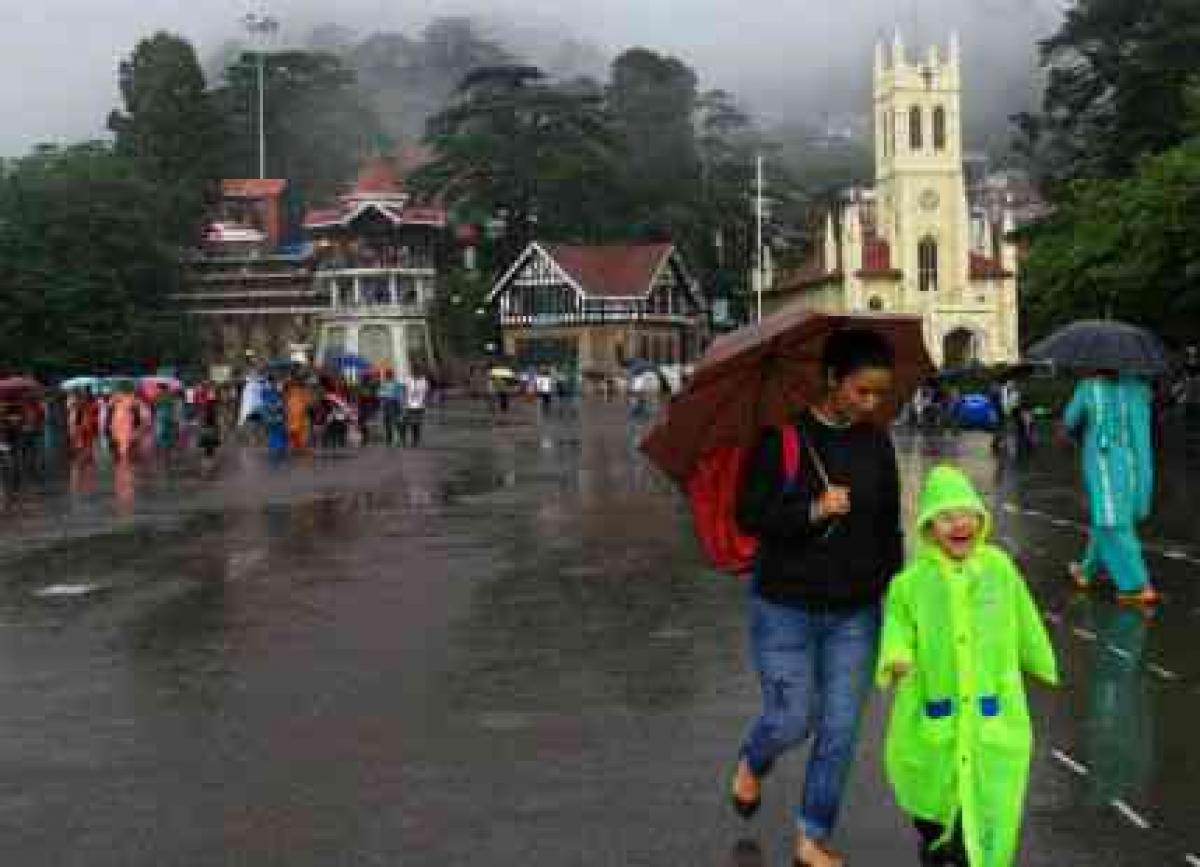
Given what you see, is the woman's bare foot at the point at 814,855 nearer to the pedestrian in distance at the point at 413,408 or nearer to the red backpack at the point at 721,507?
the red backpack at the point at 721,507

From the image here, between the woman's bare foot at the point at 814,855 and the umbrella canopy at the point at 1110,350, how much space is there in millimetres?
6245

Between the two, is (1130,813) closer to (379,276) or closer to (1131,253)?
(1131,253)

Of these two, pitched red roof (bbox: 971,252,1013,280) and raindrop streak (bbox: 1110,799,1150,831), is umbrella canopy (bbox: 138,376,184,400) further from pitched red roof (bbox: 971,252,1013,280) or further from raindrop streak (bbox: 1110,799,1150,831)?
pitched red roof (bbox: 971,252,1013,280)

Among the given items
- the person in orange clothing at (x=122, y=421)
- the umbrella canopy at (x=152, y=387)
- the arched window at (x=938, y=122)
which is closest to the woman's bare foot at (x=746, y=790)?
the person in orange clothing at (x=122, y=421)

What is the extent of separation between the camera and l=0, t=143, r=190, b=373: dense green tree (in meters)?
65.4

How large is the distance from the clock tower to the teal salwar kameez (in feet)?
263

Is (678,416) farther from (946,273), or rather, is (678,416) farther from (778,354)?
(946,273)

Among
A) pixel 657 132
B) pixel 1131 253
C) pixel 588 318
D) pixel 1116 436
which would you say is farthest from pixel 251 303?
pixel 1116 436

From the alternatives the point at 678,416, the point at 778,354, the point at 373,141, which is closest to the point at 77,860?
the point at 678,416

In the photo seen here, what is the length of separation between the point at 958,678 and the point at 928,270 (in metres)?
89.6

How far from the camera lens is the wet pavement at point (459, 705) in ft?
21.2

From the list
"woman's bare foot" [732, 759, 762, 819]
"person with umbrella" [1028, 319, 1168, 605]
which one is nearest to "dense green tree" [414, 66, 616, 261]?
"person with umbrella" [1028, 319, 1168, 605]

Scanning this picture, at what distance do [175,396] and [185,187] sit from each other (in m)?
72.0

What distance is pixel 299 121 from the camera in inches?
5517
